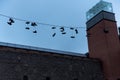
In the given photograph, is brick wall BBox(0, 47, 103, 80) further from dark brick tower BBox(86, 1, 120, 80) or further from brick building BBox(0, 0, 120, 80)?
dark brick tower BBox(86, 1, 120, 80)

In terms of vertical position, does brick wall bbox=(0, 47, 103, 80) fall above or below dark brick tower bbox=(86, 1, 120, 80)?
below

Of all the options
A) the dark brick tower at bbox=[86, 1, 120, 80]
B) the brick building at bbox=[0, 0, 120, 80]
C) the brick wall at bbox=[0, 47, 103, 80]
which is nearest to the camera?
the brick wall at bbox=[0, 47, 103, 80]

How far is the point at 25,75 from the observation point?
62.2 ft

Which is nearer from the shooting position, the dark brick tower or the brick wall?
the brick wall

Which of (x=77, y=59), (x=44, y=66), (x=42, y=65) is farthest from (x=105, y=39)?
(x=42, y=65)

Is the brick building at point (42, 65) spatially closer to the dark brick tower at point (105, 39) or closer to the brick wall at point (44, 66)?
the brick wall at point (44, 66)

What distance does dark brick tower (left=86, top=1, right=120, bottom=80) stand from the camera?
2220 centimetres

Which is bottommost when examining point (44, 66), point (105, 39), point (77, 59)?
point (44, 66)

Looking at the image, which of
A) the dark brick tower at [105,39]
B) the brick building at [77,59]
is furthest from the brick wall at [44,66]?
the dark brick tower at [105,39]

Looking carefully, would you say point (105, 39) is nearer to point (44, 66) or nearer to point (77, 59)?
point (77, 59)

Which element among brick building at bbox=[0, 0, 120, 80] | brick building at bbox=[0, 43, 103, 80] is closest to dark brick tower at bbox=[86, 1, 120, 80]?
brick building at bbox=[0, 0, 120, 80]

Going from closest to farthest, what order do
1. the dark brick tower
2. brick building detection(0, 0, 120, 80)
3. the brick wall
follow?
1. the brick wall
2. brick building detection(0, 0, 120, 80)
3. the dark brick tower

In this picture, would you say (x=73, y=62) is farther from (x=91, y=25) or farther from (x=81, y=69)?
(x=91, y=25)

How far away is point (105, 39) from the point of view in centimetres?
2291
